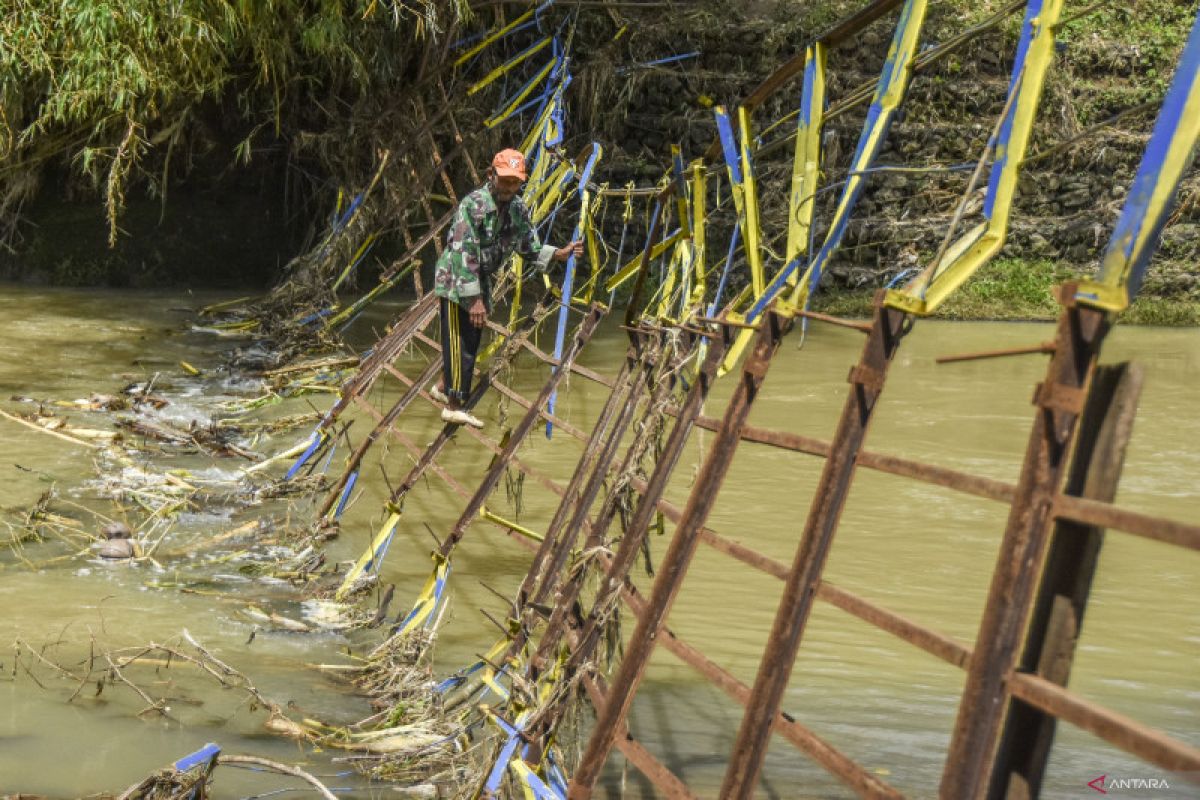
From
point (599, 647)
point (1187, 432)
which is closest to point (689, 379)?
point (599, 647)

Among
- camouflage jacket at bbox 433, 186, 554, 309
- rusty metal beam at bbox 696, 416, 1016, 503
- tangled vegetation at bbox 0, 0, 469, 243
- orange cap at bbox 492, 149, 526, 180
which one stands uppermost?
tangled vegetation at bbox 0, 0, 469, 243

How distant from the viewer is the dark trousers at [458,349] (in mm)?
4895

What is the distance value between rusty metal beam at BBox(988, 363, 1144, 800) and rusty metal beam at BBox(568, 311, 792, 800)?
918 mm

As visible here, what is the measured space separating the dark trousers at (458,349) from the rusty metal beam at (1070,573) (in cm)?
347

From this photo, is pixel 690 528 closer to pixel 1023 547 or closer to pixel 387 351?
pixel 1023 547

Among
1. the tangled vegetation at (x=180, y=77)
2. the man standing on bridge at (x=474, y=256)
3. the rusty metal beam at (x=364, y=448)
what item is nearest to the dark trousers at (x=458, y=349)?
the man standing on bridge at (x=474, y=256)

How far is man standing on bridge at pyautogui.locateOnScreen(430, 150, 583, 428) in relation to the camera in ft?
15.8

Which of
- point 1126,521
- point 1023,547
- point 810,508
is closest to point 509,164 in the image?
point 810,508

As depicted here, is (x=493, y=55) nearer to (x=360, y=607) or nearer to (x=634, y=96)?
(x=634, y=96)

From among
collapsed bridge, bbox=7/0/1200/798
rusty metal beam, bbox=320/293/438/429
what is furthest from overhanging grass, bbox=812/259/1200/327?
collapsed bridge, bbox=7/0/1200/798

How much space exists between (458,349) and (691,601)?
4.22 ft

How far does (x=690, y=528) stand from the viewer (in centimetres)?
253

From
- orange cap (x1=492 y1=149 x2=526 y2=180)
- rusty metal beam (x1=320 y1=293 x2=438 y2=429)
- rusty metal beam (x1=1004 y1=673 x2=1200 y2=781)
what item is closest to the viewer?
rusty metal beam (x1=1004 y1=673 x2=1200 y2=781)

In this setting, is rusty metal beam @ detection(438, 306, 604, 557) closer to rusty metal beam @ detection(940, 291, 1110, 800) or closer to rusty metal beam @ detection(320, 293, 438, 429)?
rusty metal beam @ detection(320, 293, 438, 429)
